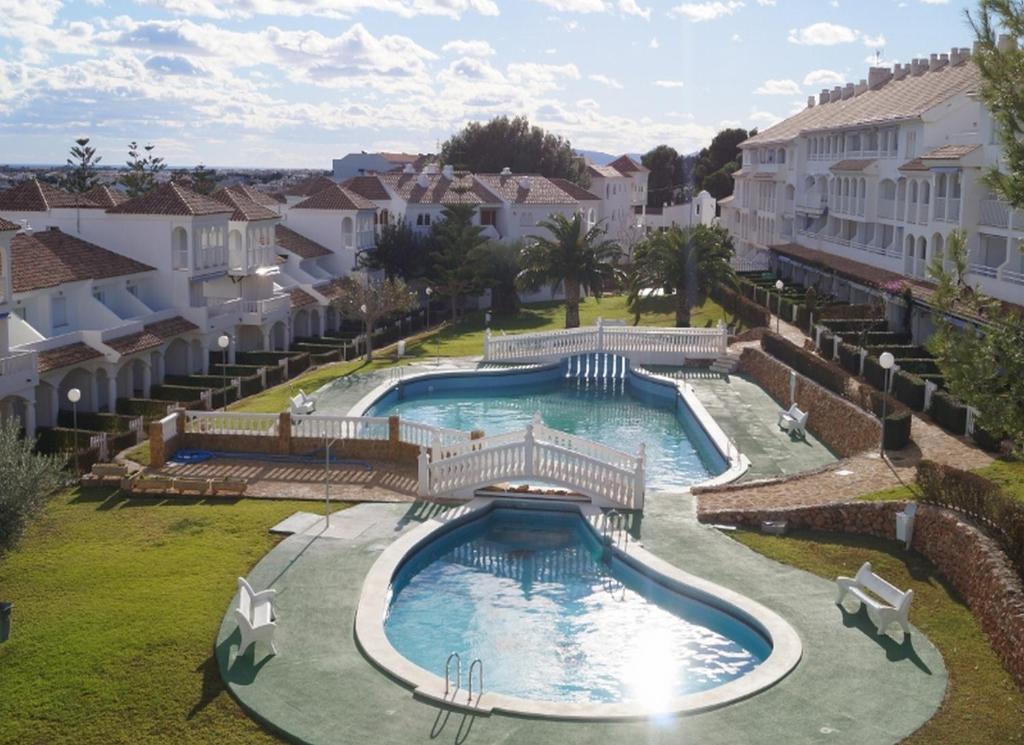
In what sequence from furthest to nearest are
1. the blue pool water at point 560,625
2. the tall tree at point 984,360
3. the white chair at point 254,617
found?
the blue pool water at point 560,625 < the white chair at point 254,617 < the tall tree at point 984,360

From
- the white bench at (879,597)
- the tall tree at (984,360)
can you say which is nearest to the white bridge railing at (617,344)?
the white bench at (879,597)

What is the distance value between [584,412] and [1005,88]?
25.3 m

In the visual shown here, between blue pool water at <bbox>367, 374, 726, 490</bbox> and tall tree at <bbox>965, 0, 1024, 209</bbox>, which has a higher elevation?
tall tree at <bbox>965, 0, 1024, 209</bbox>

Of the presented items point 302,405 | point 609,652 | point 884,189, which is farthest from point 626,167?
point 609,652

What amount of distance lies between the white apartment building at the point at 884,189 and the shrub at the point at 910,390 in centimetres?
493

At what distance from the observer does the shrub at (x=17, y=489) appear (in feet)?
60.8

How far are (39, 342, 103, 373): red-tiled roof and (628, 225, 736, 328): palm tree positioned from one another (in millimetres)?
25854

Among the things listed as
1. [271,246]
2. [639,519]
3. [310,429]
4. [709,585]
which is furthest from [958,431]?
[271,246]

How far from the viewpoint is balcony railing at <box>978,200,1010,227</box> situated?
4197 centimetres

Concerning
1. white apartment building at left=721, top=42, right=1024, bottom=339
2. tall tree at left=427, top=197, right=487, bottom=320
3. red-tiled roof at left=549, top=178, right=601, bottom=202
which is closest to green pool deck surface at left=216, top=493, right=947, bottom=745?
white apartment building at left=721, top=42, right=1024, bottom=339

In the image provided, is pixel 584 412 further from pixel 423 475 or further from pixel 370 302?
pixel 423 475

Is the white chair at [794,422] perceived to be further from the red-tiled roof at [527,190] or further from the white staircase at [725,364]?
the red-tiled roof at [527,190]

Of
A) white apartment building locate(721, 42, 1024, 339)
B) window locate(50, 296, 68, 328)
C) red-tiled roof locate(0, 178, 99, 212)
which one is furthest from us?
red-tiled roof locate(0, 178, 99, 212)

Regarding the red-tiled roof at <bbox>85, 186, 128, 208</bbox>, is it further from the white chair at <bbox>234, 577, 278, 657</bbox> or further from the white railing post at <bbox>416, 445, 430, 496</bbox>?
the white chair at <bbox>234, 577, 278, 657</bbox>
